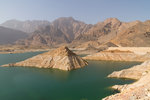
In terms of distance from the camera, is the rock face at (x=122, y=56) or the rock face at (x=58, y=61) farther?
the rock face at (x=122, y=56)

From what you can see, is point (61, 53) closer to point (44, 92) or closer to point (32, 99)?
point (44, 92)

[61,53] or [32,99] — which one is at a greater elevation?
[61,53]

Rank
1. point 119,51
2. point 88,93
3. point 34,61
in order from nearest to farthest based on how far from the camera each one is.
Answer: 1. point 88,93
2. point 34,61
3. point 119,51

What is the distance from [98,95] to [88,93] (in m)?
3.18

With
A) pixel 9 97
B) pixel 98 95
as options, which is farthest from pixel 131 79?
pixel 9 97

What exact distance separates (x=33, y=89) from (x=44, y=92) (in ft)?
17.0

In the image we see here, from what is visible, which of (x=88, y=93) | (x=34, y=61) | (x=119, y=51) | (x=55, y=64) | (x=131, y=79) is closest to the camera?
(x=88, y=93)

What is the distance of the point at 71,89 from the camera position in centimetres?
4497

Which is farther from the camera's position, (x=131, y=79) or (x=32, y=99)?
(x=131, y=79)

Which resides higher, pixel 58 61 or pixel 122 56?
pixel 58 61

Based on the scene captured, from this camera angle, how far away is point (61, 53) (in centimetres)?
8612

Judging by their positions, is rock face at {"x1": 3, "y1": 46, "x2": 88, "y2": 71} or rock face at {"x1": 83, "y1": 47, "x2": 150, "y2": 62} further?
rock face at {"x1": 83, "y1": 47, "x2": 150, "y2": 62}

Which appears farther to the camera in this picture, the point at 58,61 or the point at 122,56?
the point at 122,56

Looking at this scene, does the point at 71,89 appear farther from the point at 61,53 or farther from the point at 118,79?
the point at 61,53
